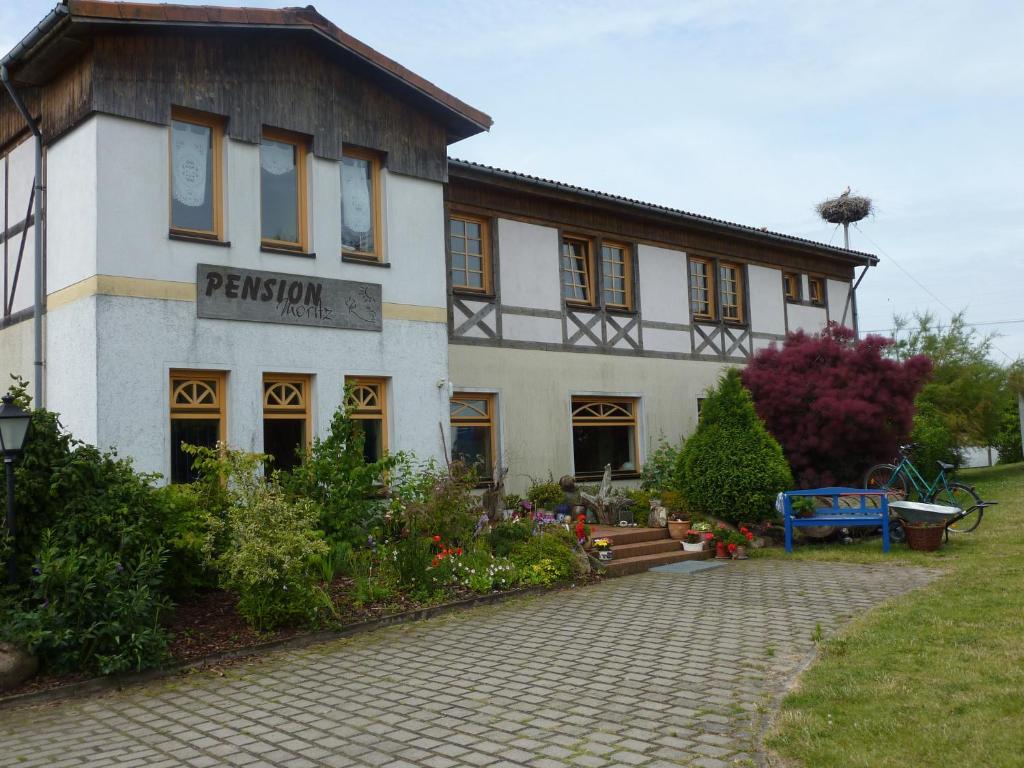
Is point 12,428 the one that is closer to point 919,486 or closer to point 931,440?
point 919,486

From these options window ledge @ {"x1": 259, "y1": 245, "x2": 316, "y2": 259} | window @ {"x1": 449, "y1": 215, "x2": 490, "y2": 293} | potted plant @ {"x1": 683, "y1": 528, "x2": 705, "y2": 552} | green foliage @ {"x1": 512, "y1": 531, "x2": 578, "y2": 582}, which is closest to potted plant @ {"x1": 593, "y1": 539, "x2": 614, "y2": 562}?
green foliage @ {"x1": 512, "y1": 531, "x2": 578, "y2": 582}

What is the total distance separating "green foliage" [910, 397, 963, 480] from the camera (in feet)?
58.6

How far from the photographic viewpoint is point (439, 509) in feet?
32.1

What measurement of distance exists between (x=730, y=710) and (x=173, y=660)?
13.0 ft

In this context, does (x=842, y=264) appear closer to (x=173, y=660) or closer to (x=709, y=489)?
(x=709, y=489)

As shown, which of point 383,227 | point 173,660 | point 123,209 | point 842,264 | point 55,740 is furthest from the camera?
point 842,264

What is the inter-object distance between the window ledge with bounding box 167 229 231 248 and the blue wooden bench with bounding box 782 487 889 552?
7.76 meters

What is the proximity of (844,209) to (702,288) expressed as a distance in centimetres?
1100

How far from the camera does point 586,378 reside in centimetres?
1489

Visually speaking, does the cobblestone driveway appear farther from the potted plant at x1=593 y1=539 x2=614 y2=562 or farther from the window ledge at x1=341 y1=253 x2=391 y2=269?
the window ledge at x1=341 y1=253 x2=391 y2=269

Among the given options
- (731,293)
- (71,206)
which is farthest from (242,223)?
(731,293)

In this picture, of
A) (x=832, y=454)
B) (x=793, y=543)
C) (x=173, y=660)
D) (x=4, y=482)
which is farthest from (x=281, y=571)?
(x=832, y=454)

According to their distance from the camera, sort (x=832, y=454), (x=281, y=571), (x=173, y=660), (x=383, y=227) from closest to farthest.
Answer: (x=173, y=660) < (x=281, y=571) < (x=383, y=227) < (x=832, y=454)

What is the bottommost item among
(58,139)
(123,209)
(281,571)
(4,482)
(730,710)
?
(730,710)
